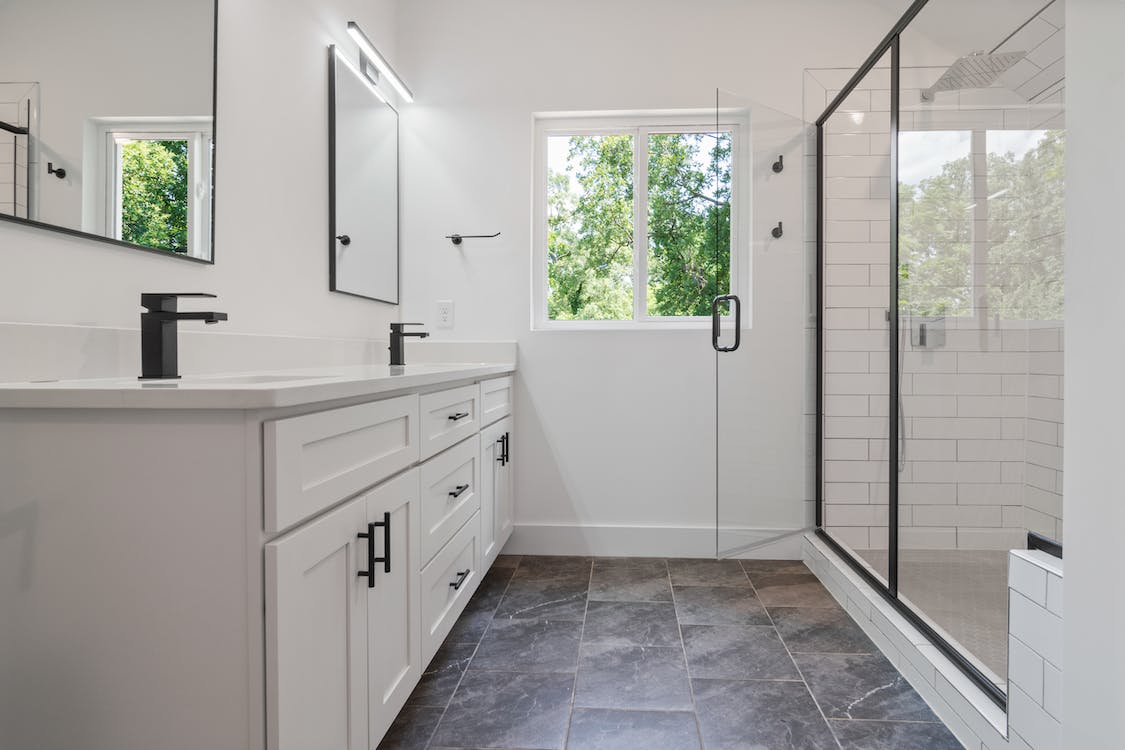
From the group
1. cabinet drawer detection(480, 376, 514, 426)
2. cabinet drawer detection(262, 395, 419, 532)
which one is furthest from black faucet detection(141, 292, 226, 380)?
cabinet drawer detection(480, 376, 514, 426)

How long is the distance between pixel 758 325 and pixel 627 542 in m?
1.12

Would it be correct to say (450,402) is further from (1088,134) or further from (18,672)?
(1088,134)

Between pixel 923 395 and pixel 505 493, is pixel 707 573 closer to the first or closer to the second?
pixel 505 493

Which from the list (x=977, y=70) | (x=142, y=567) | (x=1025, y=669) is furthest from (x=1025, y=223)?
Answer: (x=142, y=567)

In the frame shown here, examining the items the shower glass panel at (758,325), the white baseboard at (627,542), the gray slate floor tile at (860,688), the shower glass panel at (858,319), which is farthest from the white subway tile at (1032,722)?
the white baseboard at (627,542)

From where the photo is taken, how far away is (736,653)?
6.26 feet

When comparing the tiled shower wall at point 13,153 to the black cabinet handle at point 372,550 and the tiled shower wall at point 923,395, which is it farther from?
the tiled shower wall at point 923,395

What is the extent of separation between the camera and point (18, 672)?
0.86 m

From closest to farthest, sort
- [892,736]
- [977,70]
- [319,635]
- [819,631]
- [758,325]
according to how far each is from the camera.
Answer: [319,635] < [892,736] < [977,70] < [819,631] < [758,325]

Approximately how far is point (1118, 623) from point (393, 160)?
9.13ft

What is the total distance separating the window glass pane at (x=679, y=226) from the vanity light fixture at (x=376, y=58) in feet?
3.72

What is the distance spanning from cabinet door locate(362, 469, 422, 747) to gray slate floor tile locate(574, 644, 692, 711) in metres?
0.48

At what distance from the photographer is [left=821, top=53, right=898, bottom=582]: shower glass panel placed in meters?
2.23

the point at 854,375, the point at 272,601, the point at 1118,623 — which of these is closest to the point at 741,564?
the point at 854,375
